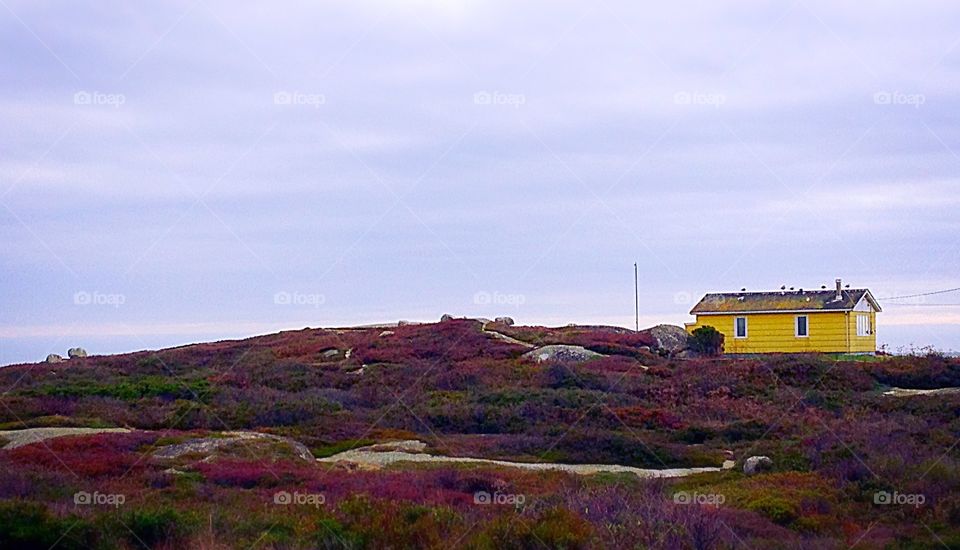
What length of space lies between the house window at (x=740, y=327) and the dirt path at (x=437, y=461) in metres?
24.6

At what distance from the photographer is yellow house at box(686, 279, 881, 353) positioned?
41.5 metres

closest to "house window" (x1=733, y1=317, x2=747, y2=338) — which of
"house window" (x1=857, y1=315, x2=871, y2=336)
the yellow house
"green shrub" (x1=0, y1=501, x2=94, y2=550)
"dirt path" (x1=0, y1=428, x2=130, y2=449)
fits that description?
the yellow house

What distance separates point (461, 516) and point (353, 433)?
11.9m

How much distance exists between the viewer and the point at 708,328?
4162 centimetres

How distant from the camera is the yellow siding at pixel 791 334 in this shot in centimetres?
4147

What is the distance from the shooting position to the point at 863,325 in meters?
42.7

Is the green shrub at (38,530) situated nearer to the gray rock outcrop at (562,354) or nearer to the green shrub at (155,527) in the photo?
the green shrub at (155,527)

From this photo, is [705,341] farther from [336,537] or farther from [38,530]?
[38,530]

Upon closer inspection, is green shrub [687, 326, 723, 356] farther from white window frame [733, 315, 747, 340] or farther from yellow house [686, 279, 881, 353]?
white window frame [733, 315, 747, 340]

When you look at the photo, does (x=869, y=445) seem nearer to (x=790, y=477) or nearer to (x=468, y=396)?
(x=790, y=477)
